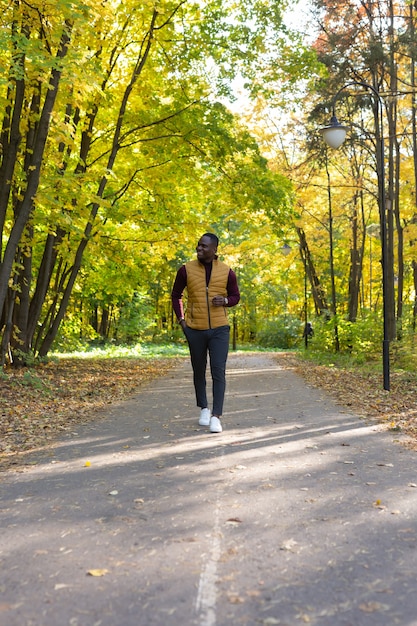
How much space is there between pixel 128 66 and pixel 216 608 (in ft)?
49.2

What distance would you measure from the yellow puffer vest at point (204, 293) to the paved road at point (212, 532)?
1.28m

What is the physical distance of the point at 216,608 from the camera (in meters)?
2.70

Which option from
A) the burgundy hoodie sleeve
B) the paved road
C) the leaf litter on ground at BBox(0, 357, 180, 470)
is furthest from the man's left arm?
the leaf litter on ground at BBox(0, 357, 180, 470)

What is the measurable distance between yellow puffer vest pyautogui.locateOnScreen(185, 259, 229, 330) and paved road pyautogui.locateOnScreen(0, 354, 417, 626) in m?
1.28

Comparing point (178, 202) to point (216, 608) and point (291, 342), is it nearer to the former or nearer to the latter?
point (216, 608)

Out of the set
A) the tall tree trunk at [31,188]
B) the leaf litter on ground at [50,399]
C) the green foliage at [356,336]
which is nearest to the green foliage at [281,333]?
the green foliage at [356,336]

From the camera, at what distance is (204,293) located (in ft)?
22.9

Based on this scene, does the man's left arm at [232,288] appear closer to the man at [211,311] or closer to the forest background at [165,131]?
the man at [211,311]

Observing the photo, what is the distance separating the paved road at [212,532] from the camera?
2.73 meters

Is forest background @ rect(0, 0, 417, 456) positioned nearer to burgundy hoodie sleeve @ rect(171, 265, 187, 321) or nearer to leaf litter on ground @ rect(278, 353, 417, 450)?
leaf litter on ground @ rect(278, 353, 417, 450)

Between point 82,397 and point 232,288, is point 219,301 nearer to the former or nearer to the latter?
point 232,288

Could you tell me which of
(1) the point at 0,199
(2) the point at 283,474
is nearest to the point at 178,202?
(1) the point at 0,199

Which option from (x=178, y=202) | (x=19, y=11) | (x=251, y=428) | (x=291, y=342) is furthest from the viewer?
(x=291, y=342)

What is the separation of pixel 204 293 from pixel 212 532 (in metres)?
3.63
